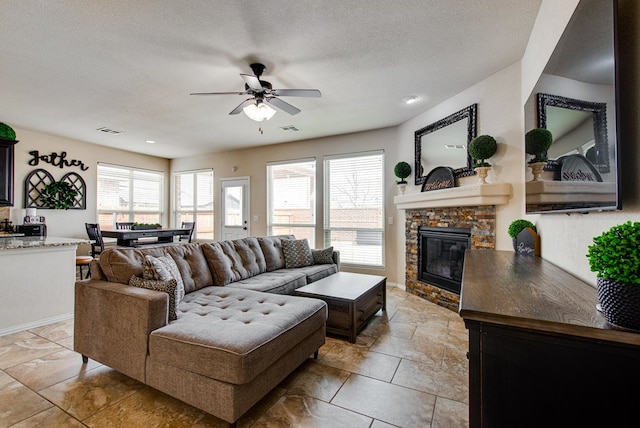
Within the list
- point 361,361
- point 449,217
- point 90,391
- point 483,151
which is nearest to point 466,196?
point 483,151

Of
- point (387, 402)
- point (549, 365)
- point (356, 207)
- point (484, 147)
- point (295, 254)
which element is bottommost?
point (387, 402)

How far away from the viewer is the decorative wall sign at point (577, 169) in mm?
1159

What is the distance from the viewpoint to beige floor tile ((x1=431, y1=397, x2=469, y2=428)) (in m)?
1.67

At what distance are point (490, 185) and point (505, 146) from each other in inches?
17.9

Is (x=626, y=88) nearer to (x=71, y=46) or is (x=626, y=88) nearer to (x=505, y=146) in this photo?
(x=505, y=146)

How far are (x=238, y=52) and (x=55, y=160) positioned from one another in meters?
5.08

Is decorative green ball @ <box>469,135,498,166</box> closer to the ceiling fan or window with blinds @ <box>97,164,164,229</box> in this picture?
the ceiling fan

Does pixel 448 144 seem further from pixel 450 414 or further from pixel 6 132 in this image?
pixel 6 132

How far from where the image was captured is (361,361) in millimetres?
2395

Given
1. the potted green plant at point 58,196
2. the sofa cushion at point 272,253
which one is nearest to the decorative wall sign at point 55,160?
the potted green plant at point 58,196

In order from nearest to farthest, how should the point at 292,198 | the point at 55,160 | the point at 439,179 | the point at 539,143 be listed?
the point at 539,143 < the point at 439,179 < the point at 55,160 < the point at 292,198

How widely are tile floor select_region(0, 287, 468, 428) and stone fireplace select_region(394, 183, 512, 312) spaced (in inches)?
45.6

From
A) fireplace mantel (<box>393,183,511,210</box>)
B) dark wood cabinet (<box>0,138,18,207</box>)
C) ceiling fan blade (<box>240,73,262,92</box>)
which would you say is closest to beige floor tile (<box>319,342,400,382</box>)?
fireplace mantel (<box>393,183,511,210</box>)

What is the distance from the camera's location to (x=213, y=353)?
1.59 metres
